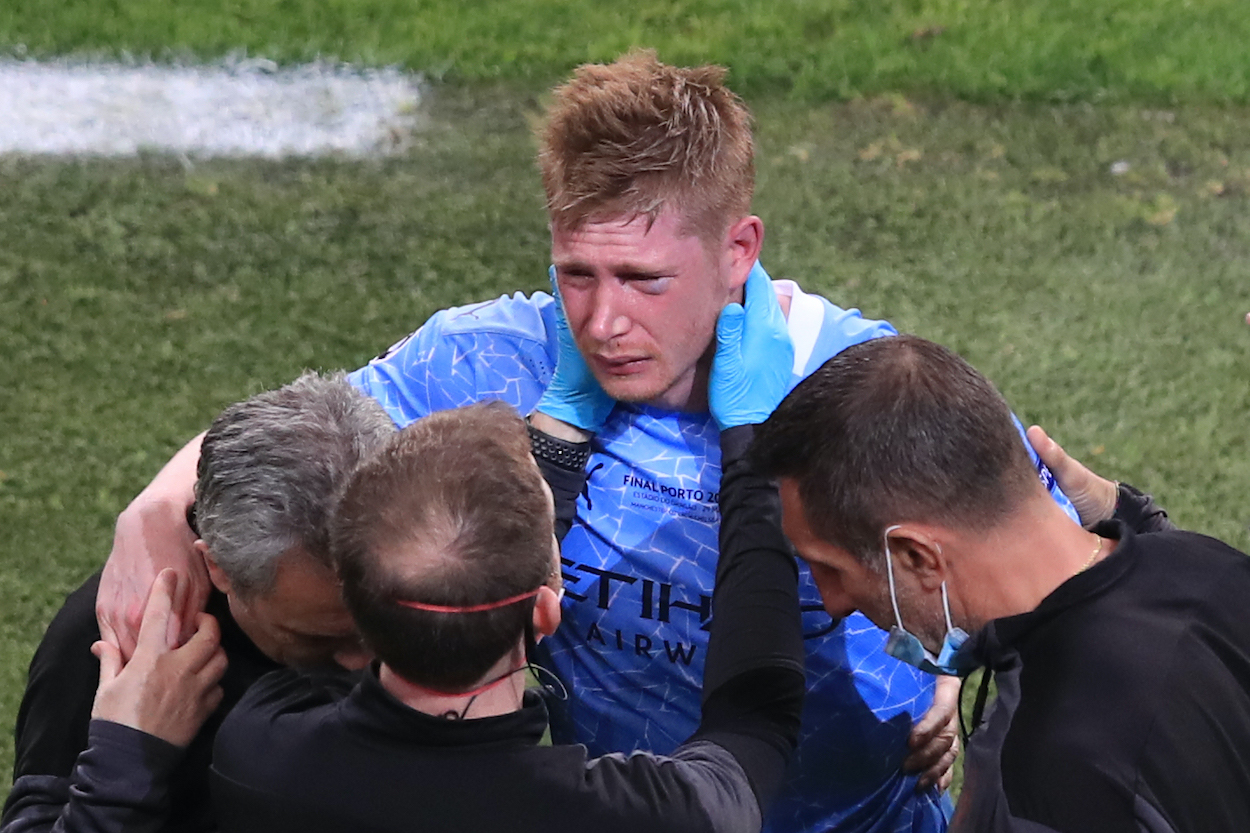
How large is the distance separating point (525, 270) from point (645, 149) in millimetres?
3191

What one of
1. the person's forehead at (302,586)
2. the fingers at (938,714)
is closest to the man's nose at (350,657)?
the person's forehead at (302,586)

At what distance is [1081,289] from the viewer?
214 inches

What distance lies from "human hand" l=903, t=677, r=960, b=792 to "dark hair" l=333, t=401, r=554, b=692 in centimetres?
107

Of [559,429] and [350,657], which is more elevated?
[559,429]

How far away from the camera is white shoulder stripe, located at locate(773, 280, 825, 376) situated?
2.55 metres

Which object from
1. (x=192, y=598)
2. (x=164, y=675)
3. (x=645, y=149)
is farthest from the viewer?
(x=645, y=149)

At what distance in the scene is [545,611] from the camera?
184 cm

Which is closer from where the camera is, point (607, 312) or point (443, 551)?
point (443, 551)

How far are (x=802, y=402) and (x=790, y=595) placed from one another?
0.35 meters

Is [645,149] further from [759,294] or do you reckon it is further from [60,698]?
[60,698]

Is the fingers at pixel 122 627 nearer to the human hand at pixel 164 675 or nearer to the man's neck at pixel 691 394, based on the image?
the human hand at pixel 164 675

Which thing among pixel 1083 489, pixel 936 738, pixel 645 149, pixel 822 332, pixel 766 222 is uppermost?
pixel 645 149

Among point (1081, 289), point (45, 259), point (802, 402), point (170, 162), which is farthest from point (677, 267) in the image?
point (170, 162)

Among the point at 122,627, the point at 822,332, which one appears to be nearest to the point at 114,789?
the point at 122,627
